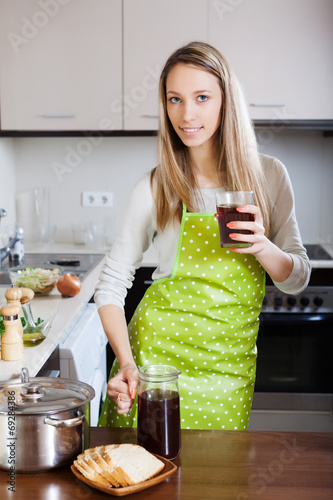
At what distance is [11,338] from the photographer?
1408mm

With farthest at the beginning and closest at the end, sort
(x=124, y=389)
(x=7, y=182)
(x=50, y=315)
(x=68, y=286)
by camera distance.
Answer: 1. (x=7, y=182)
2. (x=68, y=286)
3. (x=50, y=315)
4. (x=124, y=389)

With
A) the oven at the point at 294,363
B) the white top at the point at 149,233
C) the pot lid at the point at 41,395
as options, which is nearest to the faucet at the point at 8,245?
the oven at the point at 294,363

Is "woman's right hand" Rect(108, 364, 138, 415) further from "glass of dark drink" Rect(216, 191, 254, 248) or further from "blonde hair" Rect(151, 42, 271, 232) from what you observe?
"blonde hair" Rect(151, 42, 271, 232)

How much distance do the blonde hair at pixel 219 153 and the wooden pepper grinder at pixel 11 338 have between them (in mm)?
408

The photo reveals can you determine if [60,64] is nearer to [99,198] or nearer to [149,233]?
[99,198]

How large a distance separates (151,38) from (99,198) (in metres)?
0.87

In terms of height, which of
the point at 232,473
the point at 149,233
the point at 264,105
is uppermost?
the point at 264,105

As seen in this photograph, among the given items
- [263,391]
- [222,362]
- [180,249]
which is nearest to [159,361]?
[222,362]

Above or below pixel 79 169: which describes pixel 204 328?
below

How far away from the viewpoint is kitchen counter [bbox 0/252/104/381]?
1.38m

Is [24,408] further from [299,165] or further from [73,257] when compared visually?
[299,165]

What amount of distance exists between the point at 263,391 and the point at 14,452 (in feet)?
6.60

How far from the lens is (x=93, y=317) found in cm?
219

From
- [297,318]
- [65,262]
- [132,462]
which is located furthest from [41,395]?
[297,318]
